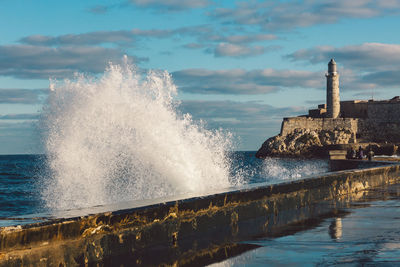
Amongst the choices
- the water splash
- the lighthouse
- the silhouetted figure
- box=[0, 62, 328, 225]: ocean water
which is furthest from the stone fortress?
the silhouetted figure

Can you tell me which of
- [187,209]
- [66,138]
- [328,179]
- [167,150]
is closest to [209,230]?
[187,209]

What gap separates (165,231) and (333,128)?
78.9 meters

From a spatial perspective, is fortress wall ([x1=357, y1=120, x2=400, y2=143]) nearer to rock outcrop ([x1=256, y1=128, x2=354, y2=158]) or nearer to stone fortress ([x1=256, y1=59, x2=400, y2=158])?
stone fortress ([x1=256, y1=59, x2=400, y2=158])

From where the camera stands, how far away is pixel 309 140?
265 ft

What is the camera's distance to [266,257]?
3.96 meters

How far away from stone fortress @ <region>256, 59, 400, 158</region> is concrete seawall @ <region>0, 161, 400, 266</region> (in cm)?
7302

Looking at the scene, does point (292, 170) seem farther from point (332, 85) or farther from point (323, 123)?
point (323, 123)

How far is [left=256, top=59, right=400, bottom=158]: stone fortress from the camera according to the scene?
79.9 meters

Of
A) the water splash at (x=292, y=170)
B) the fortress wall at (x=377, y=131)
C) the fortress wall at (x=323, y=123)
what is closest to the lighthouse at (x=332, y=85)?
the fortress wall at (x=323, y=123)

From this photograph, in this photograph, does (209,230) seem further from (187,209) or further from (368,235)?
(368,235)

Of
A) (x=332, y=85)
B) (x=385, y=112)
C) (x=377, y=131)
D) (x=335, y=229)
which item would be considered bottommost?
(x=335, y=229)

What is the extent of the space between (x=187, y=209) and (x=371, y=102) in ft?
284

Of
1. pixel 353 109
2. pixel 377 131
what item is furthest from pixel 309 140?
pixel 353 109

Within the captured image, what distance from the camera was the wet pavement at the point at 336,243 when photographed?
147 inches
